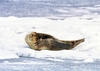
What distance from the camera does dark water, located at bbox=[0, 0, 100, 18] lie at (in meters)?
7.96

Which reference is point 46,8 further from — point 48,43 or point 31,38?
point 48,43

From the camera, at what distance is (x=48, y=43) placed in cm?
604

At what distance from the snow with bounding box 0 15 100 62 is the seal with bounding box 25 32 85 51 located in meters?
0.08

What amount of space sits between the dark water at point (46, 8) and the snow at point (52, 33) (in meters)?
0.26

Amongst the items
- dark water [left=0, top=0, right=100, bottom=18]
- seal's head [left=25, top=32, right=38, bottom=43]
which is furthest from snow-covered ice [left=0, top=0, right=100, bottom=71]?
seal's head [left=25, top=32, right=38, bottom=43]

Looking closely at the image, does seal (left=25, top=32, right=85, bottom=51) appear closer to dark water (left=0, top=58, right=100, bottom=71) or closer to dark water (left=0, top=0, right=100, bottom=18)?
Answer: dark water (left=0, top=58, right=100, bottom=71)

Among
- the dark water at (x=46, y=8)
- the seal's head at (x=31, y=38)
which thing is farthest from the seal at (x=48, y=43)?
the dark water at (x=46, y=8)

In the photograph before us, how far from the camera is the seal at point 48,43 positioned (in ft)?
19.8

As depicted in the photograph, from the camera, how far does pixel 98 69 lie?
17.1 feet

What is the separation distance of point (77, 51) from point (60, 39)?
48 centimetres

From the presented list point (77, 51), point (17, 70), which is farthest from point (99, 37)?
point (17, 70)

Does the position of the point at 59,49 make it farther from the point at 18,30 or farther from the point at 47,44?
the point at 18,30

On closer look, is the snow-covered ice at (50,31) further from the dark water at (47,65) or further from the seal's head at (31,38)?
the seal's head at (31,38)

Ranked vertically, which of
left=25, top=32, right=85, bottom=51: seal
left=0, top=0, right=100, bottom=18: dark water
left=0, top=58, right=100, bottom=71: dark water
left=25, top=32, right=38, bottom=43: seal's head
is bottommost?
left=0, top=58, right=100, bottom=71: dark water
